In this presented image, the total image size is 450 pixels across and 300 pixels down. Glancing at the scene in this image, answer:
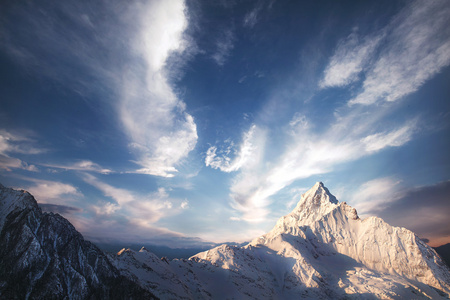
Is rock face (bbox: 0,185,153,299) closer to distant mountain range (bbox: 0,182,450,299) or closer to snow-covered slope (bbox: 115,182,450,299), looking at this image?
distant mountain range (bbox: 0,182,450,299)

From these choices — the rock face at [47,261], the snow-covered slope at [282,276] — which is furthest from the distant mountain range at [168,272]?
the snow-covered slope at [282,276]

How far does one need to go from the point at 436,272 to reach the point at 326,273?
103 metres

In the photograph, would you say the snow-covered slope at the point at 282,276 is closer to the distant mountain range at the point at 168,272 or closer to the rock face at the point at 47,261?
the distant mountain range at the point at 168,272

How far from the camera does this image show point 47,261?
246ft

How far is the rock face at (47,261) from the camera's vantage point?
68.0m

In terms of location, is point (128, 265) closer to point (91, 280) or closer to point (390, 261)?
point (91, 280)

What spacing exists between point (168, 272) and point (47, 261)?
64.1m

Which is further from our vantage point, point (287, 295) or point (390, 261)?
point (390, 261)

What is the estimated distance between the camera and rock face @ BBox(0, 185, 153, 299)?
68000 mm

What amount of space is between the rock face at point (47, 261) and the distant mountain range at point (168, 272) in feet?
0.94

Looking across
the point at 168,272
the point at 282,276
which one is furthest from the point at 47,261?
the point at 282,276

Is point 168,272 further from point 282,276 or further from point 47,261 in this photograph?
point 282,276

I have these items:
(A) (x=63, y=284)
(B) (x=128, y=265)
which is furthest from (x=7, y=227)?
(B) (x=128, y=265)

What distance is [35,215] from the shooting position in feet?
268
